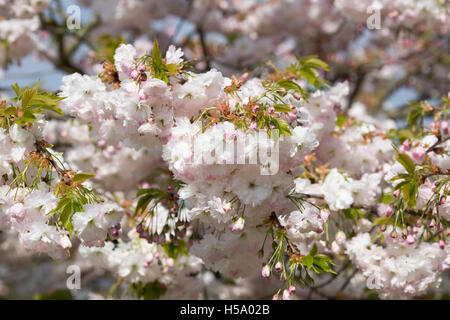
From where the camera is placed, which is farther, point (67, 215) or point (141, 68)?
point (141, 68)

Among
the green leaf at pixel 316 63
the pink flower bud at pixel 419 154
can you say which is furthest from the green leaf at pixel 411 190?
the green leaf at pixel 316 63

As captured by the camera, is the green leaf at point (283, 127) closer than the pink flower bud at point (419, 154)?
Yes

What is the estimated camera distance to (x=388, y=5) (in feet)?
12.6

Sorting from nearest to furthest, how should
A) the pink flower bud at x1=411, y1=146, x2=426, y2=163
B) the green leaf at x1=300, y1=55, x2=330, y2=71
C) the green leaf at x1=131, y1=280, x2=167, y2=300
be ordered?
the pink flower bud at x1=411, y1=146, x2=426, y2=163
the green leaf at x1=300, y1=55, x2=330, y2=71
the green leaf at x1=131, y1=280, x2=167, y2=300

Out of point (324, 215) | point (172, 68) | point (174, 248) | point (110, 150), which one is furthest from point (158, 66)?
point (110, 150)

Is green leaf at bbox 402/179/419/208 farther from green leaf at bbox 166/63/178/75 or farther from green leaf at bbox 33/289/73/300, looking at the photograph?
green leaf at bbox 33/289/73/300

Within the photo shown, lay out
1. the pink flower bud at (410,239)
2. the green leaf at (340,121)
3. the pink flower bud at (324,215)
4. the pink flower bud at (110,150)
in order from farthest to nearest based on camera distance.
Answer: the pink flower bud at (110,150) < the green leaf at (340,121) < the pink flower bud at (410,239) < the pink flower bud at (324,215)

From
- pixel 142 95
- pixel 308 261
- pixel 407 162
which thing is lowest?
pixel 308 261

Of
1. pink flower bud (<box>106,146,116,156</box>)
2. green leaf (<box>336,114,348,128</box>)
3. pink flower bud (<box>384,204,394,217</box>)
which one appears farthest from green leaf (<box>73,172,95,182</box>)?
pink flower bud (<box>106,146,116,156</box>)

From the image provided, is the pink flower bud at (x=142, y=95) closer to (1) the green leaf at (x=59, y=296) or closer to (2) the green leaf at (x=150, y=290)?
Answer: (2) the green leaf at (x=150, y=290)

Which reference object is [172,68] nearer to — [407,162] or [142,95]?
[142,95]

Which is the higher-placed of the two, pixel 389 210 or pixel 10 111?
pixel 10 111

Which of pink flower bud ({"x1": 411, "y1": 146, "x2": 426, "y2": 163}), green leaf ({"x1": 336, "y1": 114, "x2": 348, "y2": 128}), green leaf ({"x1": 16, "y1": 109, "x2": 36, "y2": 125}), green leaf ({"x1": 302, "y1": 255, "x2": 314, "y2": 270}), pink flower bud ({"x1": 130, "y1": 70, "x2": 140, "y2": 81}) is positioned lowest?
green leaf ({"x1": 302, "y1": 255, "x2": 314, "y2": 270})

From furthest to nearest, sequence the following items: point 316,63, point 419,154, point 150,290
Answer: point 150,290 → point 316,63 → point 419,154
